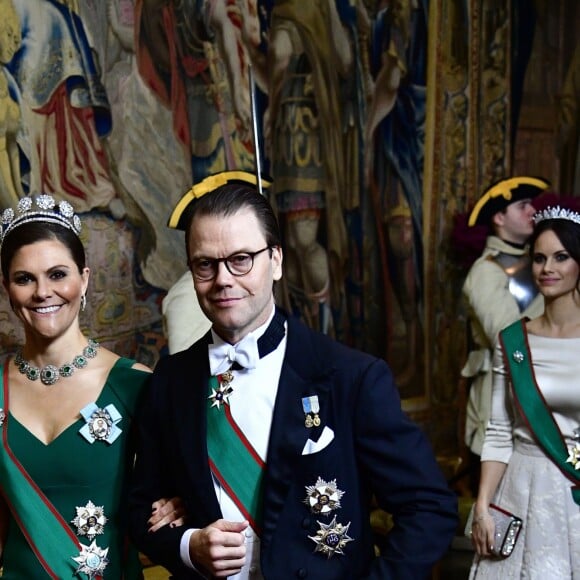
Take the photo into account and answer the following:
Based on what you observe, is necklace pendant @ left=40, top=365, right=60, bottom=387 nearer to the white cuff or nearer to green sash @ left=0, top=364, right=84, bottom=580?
green sash @ left=0, top=364, right=84, bottom=580

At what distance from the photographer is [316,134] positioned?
330 inches

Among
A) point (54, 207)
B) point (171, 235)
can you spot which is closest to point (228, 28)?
point (171, 235)

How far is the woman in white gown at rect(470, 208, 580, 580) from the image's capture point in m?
4.20

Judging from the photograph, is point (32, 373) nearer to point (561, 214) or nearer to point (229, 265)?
point (229, 265)

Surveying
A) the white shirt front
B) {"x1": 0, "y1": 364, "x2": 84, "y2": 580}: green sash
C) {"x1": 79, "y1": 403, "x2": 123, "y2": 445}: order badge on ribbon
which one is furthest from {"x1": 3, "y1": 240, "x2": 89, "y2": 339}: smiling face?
the white shirt front

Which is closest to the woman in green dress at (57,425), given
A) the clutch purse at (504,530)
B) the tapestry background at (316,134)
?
the clutch purse at (504,530)

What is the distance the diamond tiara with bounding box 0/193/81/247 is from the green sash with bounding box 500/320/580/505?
6.34 ft

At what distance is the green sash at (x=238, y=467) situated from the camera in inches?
110

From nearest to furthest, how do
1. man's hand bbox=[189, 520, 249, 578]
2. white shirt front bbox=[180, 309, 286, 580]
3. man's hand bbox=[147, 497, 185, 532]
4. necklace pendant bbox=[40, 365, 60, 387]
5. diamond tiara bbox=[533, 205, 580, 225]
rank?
1. man's hand bbox=[189, 520, 249, 578]
2. white shirt front bbox=[180, 309, 286, 580]
3. man's hand bbox=[147, 497, 185, 532]
4. necklace pendant bbox=[40, 365, 60, 387]
5. diamond tiara bbox=[533, 205, 580, 225]

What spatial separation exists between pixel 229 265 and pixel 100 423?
0.85m

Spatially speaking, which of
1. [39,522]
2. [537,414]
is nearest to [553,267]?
[537,414]

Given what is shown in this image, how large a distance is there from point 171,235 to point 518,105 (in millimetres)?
4077

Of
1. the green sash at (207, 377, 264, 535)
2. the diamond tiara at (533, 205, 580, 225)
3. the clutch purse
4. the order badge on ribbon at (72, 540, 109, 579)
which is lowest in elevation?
the clutch purse

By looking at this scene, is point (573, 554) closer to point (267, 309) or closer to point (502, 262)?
point (267, 309)
